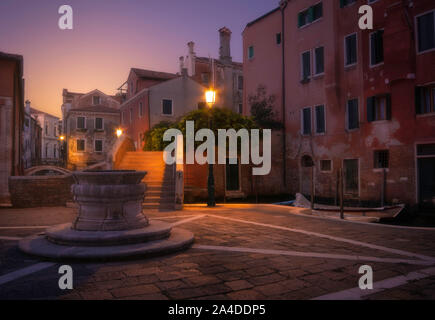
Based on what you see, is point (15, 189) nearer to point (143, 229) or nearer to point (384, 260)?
point (143, 229)

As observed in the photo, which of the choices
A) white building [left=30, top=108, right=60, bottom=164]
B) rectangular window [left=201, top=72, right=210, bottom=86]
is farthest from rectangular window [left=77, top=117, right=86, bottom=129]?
white building [left=30, top=108, right=60, bottom=164]

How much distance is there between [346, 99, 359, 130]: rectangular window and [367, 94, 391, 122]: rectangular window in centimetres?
76

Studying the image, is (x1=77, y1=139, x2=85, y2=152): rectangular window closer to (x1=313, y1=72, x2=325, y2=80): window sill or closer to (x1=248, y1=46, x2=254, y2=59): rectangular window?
(x1=248, y1=46, x2=254, y2=59): rectangular window

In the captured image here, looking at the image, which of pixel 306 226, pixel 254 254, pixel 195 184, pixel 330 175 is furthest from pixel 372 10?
pixel 254 254

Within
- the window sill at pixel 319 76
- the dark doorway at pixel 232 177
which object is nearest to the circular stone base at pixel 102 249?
the dark doorway at pixel 232 177

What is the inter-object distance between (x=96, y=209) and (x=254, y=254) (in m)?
2.78

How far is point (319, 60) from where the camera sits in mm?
19812

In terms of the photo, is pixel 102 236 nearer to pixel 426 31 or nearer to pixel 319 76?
pixel 426 31

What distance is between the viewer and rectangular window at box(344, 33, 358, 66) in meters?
17.8

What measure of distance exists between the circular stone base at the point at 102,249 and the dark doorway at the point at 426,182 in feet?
43.7

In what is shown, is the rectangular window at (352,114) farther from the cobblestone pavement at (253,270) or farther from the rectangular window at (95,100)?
the rectangular window at (95,100)

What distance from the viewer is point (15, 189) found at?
12.4 metres

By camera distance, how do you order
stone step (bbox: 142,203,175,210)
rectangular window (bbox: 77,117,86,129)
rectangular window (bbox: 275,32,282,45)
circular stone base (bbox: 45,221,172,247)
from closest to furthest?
1. circular stone base (bbox: 45,221,172,247)
2. stone step (bbox: 142,203,175,210)
3. rectangular window (bbox: 275,32,282,45)
4. rectangular window (bbox: 77,117,86,129)

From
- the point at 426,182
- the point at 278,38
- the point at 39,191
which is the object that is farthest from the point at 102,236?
the point at 278,38
